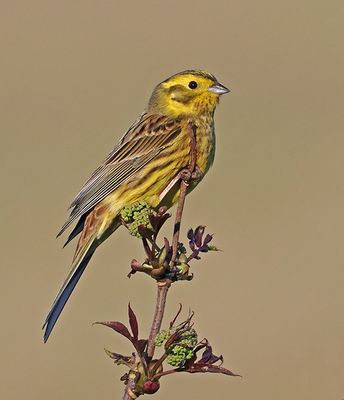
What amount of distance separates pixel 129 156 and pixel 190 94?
1.30 ft

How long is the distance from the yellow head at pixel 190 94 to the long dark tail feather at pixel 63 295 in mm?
898

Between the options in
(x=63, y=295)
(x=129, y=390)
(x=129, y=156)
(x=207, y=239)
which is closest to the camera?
(x=129, y=390)

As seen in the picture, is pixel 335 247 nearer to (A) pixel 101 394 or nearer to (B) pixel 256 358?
(B) pixel 256 358

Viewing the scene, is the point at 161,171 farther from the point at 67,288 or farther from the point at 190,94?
the point at 67,288

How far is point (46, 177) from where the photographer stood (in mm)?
11547

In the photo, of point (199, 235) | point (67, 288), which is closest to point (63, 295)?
point (67, 288)

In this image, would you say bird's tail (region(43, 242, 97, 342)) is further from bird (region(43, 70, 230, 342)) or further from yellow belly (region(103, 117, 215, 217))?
yellow belly (region(103, 117, 215, 217))

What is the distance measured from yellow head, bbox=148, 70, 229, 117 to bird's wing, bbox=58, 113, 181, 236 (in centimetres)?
8

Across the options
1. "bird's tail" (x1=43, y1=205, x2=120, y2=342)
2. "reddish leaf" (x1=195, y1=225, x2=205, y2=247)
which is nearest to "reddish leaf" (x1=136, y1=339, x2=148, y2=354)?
"reddish leaf" (x1=195, y1=225, x2=205, y2=247)

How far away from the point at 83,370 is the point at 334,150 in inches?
210

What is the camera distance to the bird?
4293 millimetres

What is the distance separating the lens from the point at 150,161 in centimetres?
462

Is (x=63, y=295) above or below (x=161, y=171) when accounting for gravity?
below

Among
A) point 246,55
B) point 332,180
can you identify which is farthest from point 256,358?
point 246,55
